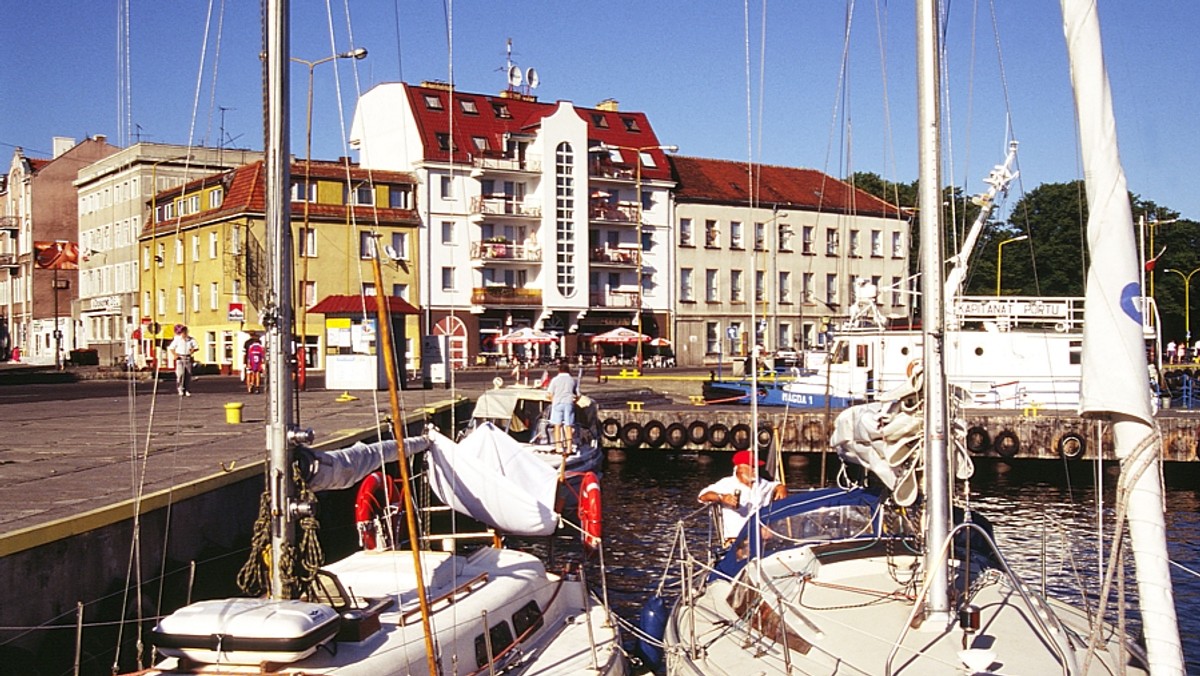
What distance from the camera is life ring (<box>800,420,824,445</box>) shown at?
33875 mm

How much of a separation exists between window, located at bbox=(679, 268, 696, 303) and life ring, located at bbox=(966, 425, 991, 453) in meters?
41.8

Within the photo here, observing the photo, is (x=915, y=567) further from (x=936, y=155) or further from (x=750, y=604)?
(x=936, y=155)

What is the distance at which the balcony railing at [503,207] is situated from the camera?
6600cm

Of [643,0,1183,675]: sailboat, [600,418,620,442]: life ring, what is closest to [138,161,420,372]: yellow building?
[600,418,620,442]: life ring

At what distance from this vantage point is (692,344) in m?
72.9

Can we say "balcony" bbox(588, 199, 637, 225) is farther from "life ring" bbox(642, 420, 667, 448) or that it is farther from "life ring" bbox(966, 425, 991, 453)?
"life ring" bbox(966, 425, 991, 453)

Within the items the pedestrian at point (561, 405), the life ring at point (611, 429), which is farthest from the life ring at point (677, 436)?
the pedestrian at point (561, 405)

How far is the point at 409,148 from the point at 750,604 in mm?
58005

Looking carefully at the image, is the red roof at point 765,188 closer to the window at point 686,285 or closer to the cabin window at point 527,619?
the window at point 686,285

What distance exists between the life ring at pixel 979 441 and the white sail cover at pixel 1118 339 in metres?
26.0

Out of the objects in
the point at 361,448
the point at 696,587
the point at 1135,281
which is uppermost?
the point at 1135,281

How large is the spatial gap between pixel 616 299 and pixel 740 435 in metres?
36.5

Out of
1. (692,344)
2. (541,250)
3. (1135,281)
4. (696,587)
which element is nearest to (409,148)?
(541,250)

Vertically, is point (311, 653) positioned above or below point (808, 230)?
below
